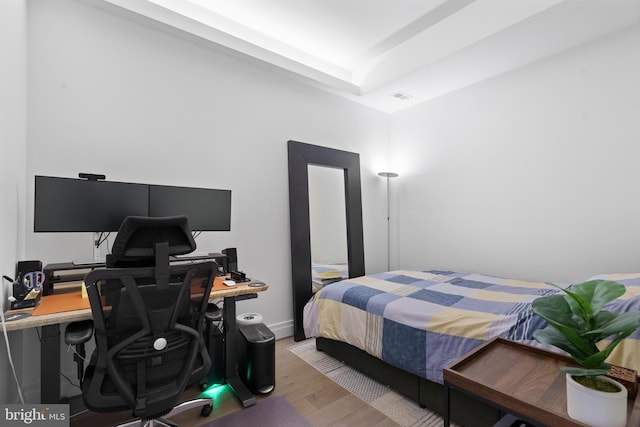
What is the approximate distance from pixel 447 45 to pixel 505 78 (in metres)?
0.85

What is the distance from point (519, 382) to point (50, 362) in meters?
2.07

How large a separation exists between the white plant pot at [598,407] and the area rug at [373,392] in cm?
112

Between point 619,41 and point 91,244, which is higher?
point 619,41

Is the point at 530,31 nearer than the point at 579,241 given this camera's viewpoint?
Yes

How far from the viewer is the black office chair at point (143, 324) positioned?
4.44 ft

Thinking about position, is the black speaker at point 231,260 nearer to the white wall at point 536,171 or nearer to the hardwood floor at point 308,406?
the hardwood floor at point 308,406

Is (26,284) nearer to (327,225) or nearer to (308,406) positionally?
(308,406)

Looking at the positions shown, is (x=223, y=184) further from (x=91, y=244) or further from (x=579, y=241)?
(x=579, y=241)

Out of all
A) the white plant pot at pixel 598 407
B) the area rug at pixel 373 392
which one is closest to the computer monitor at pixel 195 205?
the area rug at pixel 373 392

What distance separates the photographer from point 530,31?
2.49 metres

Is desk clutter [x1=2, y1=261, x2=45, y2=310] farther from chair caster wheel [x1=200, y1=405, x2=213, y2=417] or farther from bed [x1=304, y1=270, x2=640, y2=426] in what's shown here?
bed [x1=304, y1=270, x2=640, y2=426]

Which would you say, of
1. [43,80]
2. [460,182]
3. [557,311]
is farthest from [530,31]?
[43,80]

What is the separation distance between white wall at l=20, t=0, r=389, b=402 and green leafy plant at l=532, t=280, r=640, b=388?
2.41 meters

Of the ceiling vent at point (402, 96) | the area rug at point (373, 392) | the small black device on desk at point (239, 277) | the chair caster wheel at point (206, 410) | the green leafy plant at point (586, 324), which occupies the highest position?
the ceiling vent at point (402, 96)
